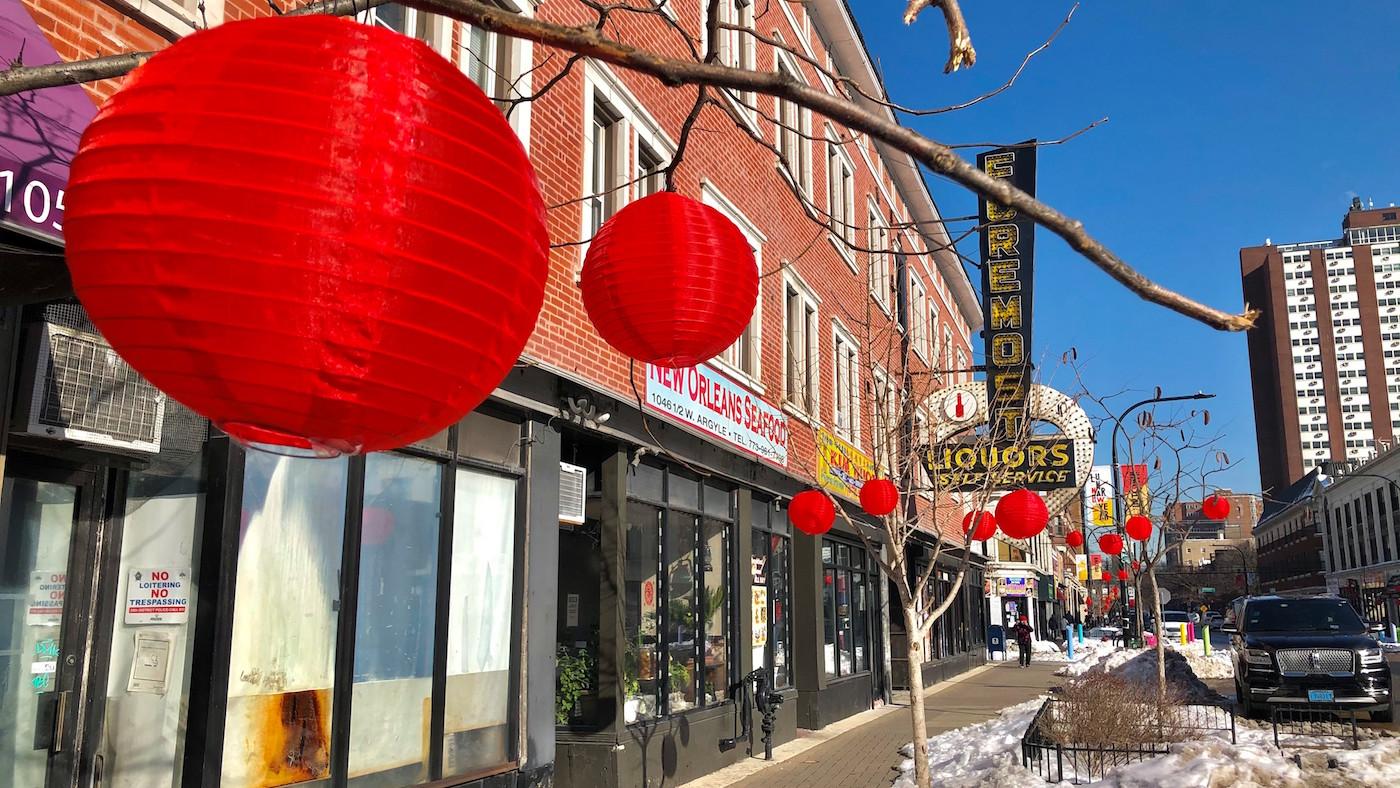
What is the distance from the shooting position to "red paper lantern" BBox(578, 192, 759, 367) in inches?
194

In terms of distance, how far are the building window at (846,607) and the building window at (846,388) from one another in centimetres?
243

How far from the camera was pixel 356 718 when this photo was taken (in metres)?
7.29

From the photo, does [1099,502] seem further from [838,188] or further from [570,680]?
[570,680]

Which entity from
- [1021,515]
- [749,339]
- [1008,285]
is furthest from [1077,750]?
[1008,285]

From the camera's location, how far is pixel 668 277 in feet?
16.1

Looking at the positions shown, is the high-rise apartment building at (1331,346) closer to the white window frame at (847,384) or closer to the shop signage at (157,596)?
the white window frame at (847,384)

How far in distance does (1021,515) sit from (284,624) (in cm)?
879

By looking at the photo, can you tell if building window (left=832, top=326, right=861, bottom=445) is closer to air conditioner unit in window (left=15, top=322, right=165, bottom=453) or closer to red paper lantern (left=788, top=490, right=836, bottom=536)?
red paper lantern (left=788, top=490, right=836, bottom=536)

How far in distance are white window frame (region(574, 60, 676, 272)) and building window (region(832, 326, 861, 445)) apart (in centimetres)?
846

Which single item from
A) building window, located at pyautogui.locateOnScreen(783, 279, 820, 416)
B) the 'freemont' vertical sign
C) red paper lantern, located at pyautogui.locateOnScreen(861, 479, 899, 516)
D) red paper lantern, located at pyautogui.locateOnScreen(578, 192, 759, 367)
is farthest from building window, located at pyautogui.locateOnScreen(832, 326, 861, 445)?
red paper lantern, located at pyautogui.locateOnScreen(578, 192, 759, 367)

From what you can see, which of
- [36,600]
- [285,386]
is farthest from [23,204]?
[285,386]

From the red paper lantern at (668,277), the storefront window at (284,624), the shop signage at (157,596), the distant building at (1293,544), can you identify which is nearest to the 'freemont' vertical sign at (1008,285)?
the storefront window at (284,624)

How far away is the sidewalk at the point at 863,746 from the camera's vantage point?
12.0 metres

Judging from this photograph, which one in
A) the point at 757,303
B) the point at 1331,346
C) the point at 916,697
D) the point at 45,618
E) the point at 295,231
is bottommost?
the point at 916,697
